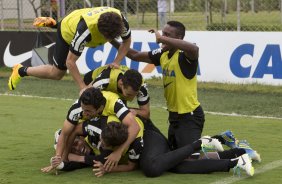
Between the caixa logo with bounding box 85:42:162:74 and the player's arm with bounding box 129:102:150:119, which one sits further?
the caixa logo with bounding box 85:42:162:74

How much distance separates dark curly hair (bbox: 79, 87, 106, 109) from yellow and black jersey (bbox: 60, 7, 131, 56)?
4.42ft

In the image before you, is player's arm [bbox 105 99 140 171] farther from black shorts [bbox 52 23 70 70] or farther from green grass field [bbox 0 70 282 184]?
black shorts [bbox 52 23 70 70]

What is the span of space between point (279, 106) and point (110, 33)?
17.5ft

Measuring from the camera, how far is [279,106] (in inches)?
513

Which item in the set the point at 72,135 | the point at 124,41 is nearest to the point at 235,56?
the point at 124,41

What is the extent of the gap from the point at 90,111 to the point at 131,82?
57 centimetres

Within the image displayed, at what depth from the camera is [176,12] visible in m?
17.4

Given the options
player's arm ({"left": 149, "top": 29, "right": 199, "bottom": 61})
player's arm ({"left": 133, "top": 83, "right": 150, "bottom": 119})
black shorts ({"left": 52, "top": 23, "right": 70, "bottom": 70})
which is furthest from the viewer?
black shorts ({"left": 52, "top": 23, "right": 70, "bottom": 70})

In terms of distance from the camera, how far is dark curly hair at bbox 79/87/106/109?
764cm

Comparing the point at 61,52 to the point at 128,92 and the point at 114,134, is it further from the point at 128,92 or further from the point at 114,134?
the point at 114,134

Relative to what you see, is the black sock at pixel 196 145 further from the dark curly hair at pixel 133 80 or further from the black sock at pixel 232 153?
the dark curly hair at pixel 133 80

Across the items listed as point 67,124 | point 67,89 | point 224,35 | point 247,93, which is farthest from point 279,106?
point 67,124

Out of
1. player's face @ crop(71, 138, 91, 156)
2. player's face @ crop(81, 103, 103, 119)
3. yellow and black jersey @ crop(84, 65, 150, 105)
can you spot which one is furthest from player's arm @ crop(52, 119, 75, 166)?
yellow and black jersey @ crop(84, 65, 150, 105)

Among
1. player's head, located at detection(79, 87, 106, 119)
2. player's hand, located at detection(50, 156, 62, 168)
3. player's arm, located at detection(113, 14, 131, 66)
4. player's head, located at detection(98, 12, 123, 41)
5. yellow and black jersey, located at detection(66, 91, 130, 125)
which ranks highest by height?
player's head, located at detection(98, 12, 123, 41)
